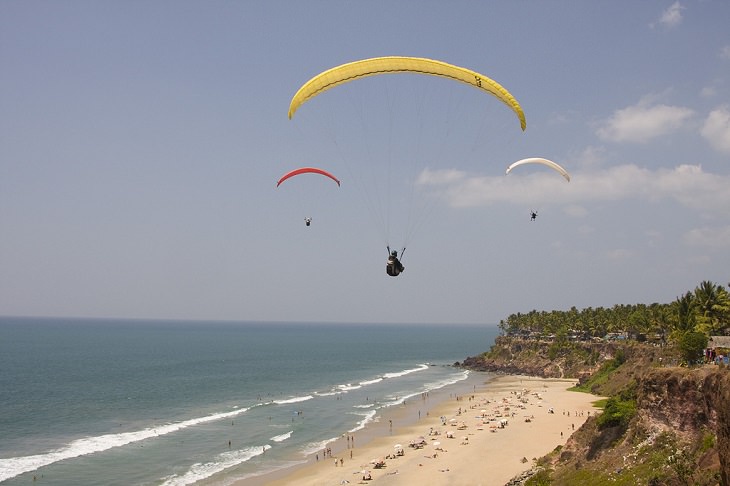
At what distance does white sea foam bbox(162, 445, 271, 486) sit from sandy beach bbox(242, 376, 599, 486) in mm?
3395

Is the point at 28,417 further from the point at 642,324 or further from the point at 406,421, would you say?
the point at 642,324

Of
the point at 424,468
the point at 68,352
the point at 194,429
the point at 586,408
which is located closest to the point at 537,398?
the point at 586,408

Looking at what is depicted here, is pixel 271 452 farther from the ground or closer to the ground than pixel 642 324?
closer to the ground

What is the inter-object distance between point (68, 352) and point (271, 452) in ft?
379

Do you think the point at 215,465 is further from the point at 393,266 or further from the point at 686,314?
the point at 686,314

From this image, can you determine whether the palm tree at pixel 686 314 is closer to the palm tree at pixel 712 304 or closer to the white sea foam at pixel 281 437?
the palm tree at pixel 712 304

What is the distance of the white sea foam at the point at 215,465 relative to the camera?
110 feet

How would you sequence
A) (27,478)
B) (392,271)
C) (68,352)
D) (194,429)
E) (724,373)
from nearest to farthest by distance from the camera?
(724,373)
(392,271)
(27,478)
(194,429)
(68,352)

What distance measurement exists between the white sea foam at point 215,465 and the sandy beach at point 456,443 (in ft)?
11.1

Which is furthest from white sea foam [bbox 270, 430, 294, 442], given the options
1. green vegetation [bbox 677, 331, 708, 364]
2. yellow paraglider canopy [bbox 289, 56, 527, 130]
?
yellow paraglider canopy [bbox 289, 56, 527, 130]

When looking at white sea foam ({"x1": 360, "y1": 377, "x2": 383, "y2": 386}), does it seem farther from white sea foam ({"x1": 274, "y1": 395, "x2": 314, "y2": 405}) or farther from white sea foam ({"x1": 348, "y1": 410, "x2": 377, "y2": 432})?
white sea foam ({"x1": 348, "y1": 410, "x2": 377, "y2": 432})

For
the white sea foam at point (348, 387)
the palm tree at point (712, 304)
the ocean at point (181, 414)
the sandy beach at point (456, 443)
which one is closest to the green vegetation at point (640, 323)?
the palm tree at point (712, 304)

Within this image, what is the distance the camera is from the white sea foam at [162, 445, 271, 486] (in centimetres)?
3344

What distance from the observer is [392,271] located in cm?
2086
